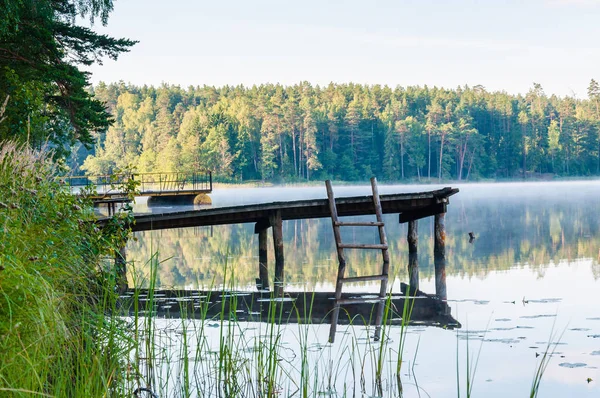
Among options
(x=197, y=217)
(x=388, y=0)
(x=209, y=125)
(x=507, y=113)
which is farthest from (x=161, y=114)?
(x=197, y=217)

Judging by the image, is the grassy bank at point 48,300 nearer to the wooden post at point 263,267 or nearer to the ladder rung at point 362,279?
the wooden post at point 263,267

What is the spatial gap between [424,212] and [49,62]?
33.1 ft

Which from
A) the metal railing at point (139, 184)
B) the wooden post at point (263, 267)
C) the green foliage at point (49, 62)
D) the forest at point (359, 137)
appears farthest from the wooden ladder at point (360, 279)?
the forest at point (359, 137)

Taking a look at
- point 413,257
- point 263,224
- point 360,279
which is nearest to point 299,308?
point 360,279

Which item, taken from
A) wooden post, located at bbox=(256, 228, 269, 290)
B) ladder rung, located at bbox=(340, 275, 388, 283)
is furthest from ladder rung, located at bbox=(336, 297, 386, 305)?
wooden post, located at bbox=(256, 228, 269, 290)

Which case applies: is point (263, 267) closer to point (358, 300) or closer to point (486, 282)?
point (486, 282)

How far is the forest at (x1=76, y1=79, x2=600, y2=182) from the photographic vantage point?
96.6 m

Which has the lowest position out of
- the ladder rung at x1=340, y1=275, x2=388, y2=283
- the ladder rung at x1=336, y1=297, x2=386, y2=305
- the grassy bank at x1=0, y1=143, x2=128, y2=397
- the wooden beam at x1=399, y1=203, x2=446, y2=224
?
the ladder rung at x1=340, y1=275, x2=388, y2=283

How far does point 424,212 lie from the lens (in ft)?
52.0

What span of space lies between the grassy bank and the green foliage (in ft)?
27.9

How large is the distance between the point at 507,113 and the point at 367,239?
9118 centimetres

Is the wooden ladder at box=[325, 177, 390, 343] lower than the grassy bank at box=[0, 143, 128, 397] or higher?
lower

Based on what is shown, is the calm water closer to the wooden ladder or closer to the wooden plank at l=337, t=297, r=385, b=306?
the wooden ladder

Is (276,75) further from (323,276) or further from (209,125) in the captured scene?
(323,276)
